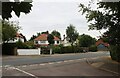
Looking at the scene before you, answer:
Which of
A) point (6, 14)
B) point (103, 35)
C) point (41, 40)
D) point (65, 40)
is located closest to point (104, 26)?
point (103, 35)

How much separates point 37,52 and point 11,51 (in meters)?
5.36

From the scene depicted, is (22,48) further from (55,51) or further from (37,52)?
(55,51)

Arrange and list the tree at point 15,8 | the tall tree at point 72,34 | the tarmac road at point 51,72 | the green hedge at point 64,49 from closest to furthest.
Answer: the tree at point 15,8 → the tarmac road at point 51,72 → the green hedge at point 64,49 → the tall tree at point 72,34

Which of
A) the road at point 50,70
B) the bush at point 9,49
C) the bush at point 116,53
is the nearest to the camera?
the road at point 50,70

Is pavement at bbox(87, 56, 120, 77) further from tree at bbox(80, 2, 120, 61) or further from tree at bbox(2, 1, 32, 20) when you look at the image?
tree at bbox(2, 1, 32, 20)

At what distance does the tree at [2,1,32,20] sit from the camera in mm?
4907

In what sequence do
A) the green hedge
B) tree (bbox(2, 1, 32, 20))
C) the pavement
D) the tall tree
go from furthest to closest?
the tall tree
the green hedge
the pavement
tree (bbox(2, 1, 32, 20))

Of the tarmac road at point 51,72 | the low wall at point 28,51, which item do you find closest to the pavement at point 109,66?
the tarmac road at point 51,72

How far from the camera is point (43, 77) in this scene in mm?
15992

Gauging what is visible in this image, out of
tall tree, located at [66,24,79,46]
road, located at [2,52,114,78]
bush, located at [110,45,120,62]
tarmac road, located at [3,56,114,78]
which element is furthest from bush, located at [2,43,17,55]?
tall tree, located at [66,24,79,46]

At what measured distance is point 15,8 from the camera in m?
4.94

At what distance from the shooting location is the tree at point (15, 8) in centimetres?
491

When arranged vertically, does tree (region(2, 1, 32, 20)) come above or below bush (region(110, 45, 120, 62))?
above

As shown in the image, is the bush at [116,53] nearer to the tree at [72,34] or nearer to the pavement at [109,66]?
the pavement at [109,66]
